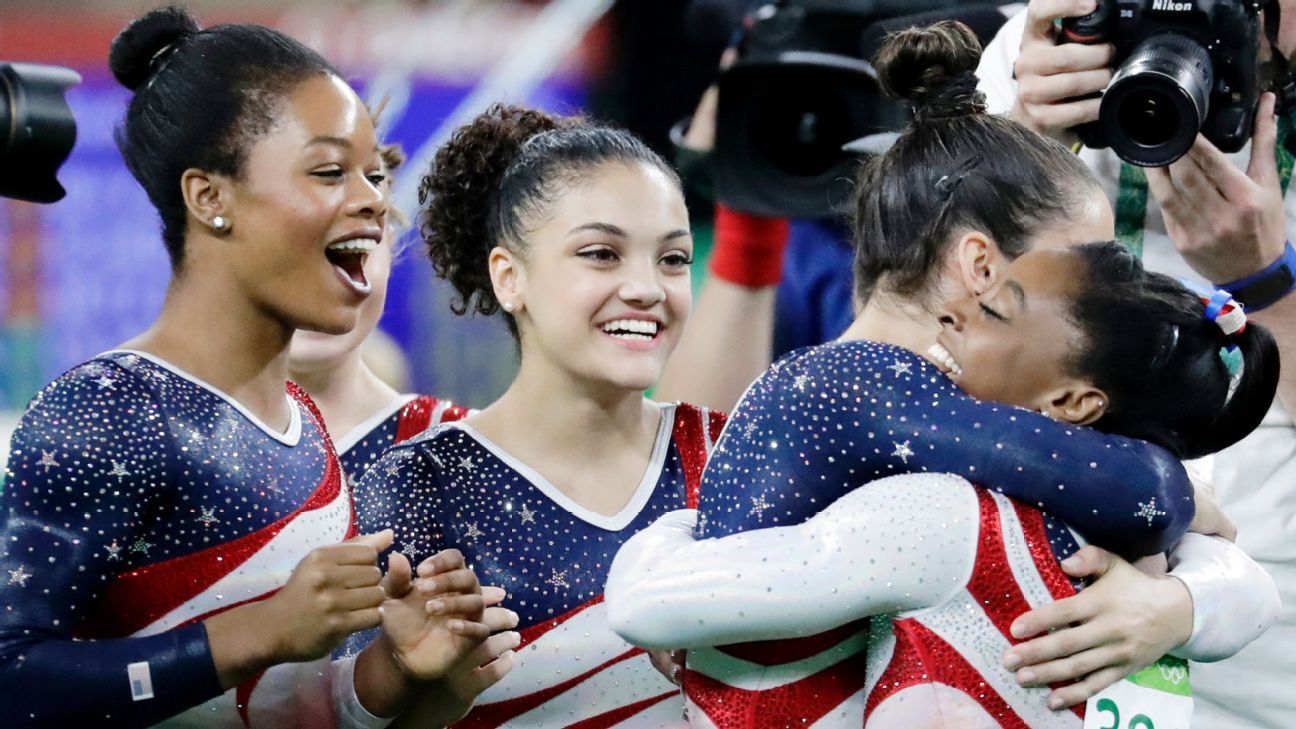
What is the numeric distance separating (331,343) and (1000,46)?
1.04 metres

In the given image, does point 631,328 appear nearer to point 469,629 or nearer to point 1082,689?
point 469,629

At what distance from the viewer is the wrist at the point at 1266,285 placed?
190cm

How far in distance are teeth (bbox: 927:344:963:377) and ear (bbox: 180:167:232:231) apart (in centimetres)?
81

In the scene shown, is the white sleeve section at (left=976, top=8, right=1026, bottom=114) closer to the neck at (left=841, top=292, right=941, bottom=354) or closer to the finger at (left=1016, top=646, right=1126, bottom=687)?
the neck at (left=841, top=292, right=941, bottom=354)

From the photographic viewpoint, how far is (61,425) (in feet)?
5.06

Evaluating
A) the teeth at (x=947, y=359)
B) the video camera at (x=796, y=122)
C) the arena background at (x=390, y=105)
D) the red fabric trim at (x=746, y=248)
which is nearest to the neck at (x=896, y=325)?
the teeth at (x=947, y=359)

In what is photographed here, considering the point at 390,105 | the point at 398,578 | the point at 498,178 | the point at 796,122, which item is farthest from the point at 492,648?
the point at 390,105

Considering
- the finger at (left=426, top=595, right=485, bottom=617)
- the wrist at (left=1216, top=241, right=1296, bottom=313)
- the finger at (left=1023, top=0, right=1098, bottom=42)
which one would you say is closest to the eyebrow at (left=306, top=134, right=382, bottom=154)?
the finger at (left=426, top=595, right=485, bottom=617)

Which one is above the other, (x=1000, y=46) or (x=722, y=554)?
(x=1000, y=46)

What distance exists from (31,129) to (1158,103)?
1.19 m

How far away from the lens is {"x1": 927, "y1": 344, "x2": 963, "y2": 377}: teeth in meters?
1.35

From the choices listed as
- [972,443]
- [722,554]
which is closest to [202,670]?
[722,554]

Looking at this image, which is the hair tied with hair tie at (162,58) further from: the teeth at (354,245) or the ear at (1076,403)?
the ear at (1076,403)

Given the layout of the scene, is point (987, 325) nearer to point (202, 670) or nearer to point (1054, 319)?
point (1054, 319)
